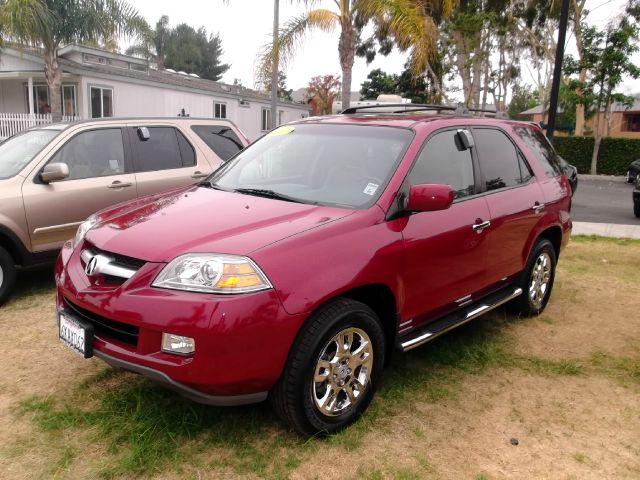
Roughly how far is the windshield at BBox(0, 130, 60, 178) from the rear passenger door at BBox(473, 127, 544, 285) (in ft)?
13.5

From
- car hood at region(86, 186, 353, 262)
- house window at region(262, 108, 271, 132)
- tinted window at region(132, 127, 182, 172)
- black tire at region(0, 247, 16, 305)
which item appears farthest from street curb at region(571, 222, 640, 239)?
house window at region(262, 108, 271, 132)

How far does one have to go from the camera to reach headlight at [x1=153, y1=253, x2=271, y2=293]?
102 inches

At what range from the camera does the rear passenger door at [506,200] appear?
13.6ft

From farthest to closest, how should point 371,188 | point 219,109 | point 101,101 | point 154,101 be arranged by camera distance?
point 219,109 → point 154,101 → point 101,101 → point 371,188

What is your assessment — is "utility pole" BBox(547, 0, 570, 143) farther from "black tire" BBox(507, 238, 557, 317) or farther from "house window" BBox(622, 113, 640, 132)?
"house window" BBox(622, 113, 640, 132)

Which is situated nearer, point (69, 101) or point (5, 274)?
point (5, 274)

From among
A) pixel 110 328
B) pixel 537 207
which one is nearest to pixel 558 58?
pixel 537 207

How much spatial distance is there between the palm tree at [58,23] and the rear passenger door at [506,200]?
1671 cm

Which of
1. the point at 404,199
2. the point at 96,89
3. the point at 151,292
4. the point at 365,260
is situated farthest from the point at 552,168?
the point at 96,89

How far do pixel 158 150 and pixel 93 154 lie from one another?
2.37 feet

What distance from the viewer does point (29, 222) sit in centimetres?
509

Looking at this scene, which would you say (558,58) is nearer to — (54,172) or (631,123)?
→ (54,172)

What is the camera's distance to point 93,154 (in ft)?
18.7

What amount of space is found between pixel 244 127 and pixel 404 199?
85.6 feet
